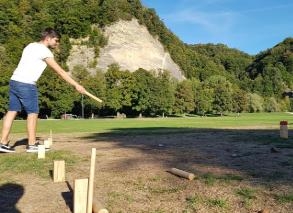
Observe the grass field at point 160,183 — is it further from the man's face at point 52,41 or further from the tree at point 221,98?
the tree at point 221,98

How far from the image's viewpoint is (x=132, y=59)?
127625mm

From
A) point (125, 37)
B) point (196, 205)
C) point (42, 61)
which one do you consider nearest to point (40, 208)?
point (196, 205)

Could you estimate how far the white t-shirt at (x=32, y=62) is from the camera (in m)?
10.4

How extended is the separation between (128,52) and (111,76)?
2385 centimetres

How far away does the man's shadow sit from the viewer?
5.96 meters

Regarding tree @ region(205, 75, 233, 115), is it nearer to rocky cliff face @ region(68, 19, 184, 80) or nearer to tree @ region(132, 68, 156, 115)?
rocky cliff face @ region(68, 19, 184, 80)

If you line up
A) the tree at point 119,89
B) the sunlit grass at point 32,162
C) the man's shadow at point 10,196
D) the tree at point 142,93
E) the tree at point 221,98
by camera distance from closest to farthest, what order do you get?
1. the man's shadow at point 10,196
2. the sunlit grass at point 32,162
3. the tree at point 119,89
4. the tree at point 142,93
5. the tree at point 221,98

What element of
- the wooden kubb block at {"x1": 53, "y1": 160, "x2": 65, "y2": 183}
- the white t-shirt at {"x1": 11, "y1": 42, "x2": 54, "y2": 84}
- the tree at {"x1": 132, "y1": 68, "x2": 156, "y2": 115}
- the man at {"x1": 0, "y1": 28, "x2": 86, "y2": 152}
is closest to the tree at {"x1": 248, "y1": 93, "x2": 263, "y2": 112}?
the tree at {"x1": 132, "y1": 68, "x2": 156, "y2": 115}

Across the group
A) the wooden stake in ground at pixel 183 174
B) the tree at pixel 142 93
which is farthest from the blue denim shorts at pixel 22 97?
Answer: the tree at pixel 142 93

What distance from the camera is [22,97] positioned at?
34.9ft

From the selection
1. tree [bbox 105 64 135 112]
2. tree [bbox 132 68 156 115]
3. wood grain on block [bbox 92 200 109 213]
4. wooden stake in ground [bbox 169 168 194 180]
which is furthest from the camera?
tree [bbox 132 68 156 115]

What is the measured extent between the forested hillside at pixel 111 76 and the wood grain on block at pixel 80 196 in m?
78.6

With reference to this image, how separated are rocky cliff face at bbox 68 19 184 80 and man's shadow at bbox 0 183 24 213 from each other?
114 m

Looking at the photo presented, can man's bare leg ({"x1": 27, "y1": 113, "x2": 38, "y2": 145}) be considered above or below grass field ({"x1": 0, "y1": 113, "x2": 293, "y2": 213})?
above
